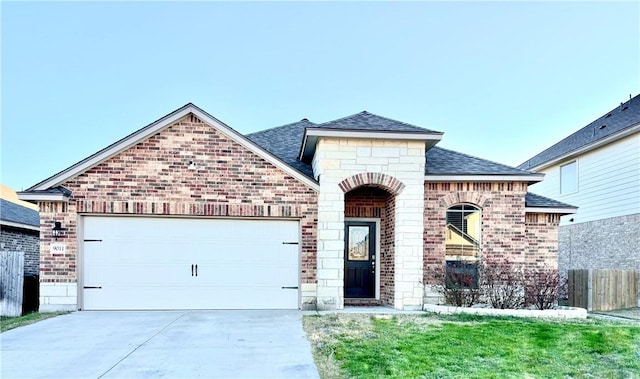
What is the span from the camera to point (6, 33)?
45.9ft

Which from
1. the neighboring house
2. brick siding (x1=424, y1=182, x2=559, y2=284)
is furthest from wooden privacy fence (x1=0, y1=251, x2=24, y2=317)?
brick siding (x1=424, y1=182, x2=559, y2=284)

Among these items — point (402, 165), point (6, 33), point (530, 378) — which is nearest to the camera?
point (530, 378)

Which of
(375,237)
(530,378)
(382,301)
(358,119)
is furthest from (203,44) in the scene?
(530,378)

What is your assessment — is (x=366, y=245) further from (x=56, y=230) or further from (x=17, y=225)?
(x=17, y=225)

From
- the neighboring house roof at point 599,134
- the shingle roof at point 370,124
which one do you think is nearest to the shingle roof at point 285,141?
the shingle roof at point 370,124

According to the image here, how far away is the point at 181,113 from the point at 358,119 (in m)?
4.26

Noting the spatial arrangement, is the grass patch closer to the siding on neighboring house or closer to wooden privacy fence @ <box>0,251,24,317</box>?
wooden privacy fence @ <box>0,251,24,317</box>

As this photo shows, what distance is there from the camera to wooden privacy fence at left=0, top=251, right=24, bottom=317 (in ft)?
30.9

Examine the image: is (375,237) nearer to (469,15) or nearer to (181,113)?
(181,113)

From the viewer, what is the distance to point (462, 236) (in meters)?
10.8

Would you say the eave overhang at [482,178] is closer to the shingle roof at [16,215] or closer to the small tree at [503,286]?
the small tree at [503,286]

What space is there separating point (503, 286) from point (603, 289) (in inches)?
176

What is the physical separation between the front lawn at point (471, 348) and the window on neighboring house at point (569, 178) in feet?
31.6

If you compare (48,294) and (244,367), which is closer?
(244,367)
